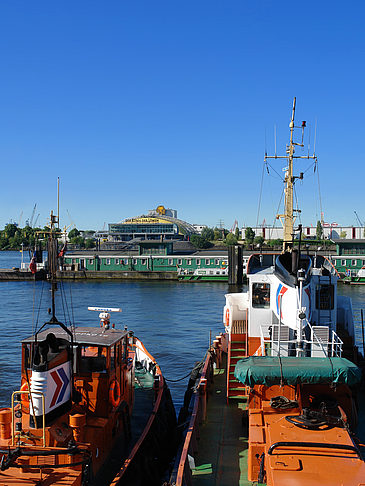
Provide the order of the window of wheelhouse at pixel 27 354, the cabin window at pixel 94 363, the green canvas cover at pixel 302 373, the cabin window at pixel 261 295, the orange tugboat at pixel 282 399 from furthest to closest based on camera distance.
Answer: the cabin window at pixel 261 295
the cabin window at pixel 94 363
the window of wheelhouse at pixel 27 354
the green canvas cover at pixel 302 373
the orange tugboat at pixel 282 399

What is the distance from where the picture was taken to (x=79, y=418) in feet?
38.2

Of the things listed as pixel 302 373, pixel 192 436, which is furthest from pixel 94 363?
pixel 302 373

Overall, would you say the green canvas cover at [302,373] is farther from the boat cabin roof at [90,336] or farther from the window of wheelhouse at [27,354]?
the window of wheelhouse at [27,354]

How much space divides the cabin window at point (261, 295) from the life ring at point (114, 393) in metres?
5.96

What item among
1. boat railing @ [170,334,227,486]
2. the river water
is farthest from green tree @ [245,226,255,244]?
boat railing @ [170,334,227,486]

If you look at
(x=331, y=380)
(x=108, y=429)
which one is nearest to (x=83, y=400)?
(x=108, y=429)

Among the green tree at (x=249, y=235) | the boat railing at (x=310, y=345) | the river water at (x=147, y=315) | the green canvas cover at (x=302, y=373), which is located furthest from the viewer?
the green tree at (x=249, y=235)

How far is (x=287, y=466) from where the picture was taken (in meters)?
9.30

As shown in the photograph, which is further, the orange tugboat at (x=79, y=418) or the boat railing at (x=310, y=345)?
the boat railing at (x=310, y=345)

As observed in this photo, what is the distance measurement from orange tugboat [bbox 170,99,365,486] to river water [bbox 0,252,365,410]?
247 inches

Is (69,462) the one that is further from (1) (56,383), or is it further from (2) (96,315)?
(2) (96,315)

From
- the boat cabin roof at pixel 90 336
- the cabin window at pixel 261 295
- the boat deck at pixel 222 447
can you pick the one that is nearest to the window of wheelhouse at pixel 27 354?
the boat cabin roof at pixel 90 336

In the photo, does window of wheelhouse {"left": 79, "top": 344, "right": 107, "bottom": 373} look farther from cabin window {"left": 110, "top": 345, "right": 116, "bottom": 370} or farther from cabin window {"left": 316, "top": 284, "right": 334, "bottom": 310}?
cabin window {"left": 316, "top": 284, "right": 334, "bottom": 310}

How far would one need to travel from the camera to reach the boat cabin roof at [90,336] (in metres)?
13.3
